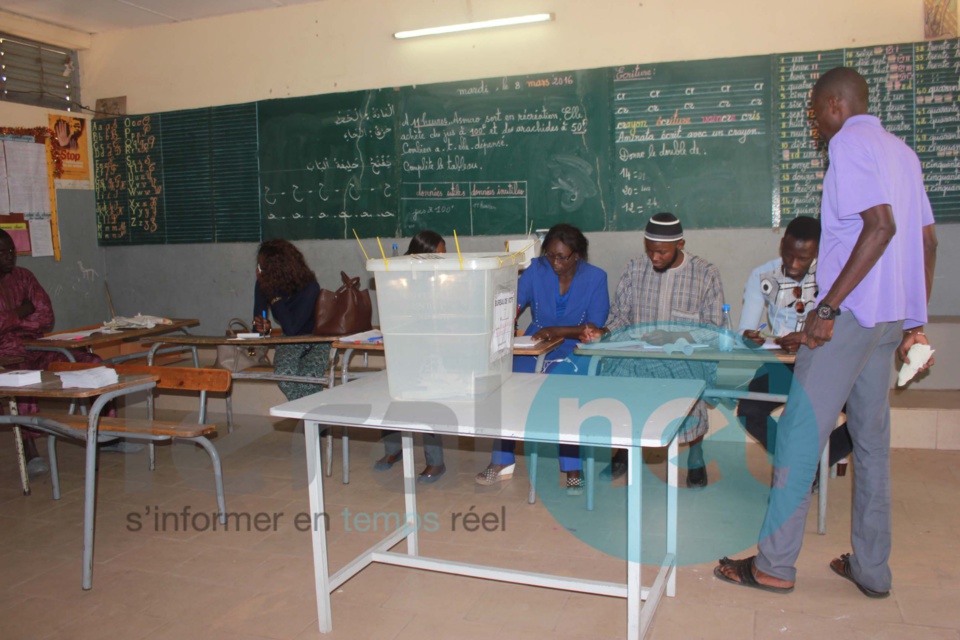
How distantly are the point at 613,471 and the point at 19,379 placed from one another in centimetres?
285

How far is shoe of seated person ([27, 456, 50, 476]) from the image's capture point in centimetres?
443

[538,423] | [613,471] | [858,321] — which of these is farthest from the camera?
[613,471]

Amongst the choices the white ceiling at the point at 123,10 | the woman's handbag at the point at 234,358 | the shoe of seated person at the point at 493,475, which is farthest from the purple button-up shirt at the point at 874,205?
the white ceiling at the point at 123,10

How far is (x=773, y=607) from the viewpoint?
2.61m

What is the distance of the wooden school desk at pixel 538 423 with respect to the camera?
208 centimetres

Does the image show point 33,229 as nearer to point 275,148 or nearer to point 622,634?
point 275,148

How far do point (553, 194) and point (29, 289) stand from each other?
11.6 feet

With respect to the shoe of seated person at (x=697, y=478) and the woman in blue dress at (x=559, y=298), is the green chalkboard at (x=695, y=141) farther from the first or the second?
the shoe of seated person at (x=697, y=478)

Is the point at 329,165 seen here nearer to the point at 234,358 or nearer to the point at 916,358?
the point at 234,358

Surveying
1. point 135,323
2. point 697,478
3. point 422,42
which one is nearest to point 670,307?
point 697,478

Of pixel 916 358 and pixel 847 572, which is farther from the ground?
pixel 916 358

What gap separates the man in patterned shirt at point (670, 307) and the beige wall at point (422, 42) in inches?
72.4

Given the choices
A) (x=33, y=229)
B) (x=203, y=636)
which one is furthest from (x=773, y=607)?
(x=33, y=229)

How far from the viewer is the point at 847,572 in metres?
2.79
